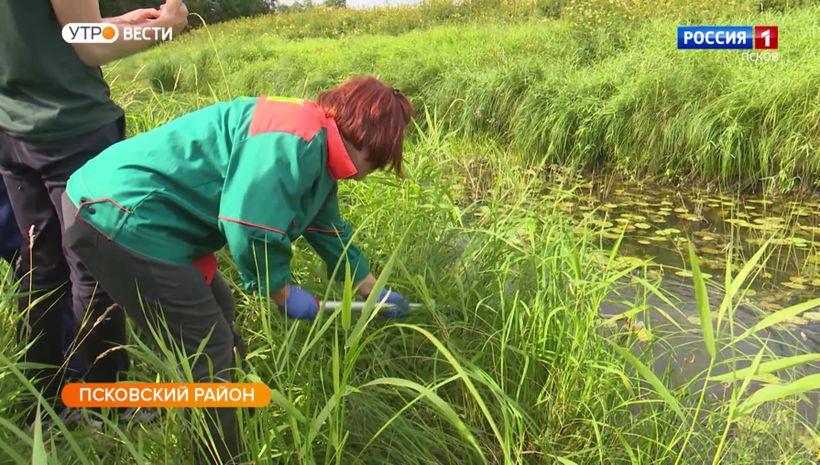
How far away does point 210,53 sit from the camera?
10.2 meters

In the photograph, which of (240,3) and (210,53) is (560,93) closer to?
(210,53)

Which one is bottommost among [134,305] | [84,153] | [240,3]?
[134,305]

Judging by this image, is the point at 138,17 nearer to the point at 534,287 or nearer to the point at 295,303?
the point at 295,303

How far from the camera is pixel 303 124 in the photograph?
1204mm

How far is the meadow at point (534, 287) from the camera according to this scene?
4.25 ft

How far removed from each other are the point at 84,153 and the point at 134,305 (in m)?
0.47

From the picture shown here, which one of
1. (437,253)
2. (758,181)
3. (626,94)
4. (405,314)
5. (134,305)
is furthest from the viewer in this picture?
(626,94)

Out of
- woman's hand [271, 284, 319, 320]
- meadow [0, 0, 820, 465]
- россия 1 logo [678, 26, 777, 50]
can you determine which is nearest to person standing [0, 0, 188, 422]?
meadow [0, 0, 820, 465]

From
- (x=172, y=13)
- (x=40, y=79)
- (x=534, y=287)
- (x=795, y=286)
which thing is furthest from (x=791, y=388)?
(x=795, y=286)

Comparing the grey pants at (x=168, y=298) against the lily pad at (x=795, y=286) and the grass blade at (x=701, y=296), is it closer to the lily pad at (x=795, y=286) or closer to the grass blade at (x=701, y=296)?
the grass blade at (x=701, y=296)

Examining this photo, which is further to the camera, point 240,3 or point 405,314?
point 240,3

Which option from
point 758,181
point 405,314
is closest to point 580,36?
point 758,181

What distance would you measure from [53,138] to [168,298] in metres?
0.55

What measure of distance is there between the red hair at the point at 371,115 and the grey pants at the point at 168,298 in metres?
0.46
